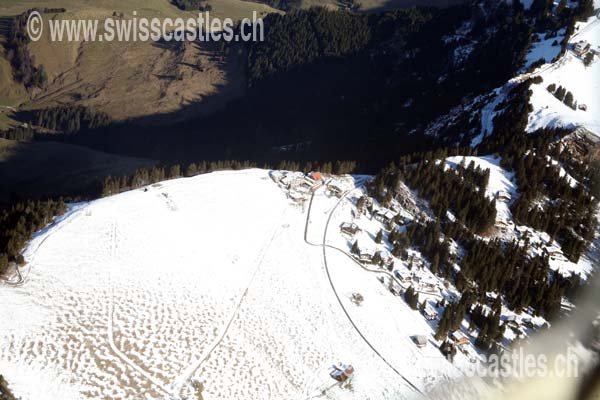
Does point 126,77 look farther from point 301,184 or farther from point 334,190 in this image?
point 334,190

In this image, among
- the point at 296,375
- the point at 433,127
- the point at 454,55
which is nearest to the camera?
the point at 296,375

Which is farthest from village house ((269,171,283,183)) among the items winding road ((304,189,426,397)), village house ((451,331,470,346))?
village house ((451,331,470,346))

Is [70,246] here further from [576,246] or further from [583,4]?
[583,4]

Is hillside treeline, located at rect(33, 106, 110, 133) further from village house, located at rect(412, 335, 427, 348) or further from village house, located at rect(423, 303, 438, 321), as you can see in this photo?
village house, located at rect(412, 335, 427, 348)

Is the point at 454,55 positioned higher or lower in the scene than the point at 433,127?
higher

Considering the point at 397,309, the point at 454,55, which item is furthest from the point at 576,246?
the point at 454,55
